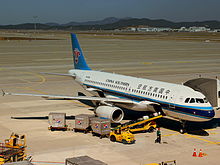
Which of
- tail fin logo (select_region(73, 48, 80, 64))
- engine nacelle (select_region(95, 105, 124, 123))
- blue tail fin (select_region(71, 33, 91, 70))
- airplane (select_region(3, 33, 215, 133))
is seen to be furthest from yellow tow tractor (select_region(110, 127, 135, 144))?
tail fin logo (select_region(73, 48, 80, 64))

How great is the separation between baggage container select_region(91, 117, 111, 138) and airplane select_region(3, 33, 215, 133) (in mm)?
2063

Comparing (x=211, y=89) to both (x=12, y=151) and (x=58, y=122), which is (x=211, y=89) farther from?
(x=12, y=151)

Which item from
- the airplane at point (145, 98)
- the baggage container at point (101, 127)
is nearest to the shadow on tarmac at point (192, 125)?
the airplane at point (145, 98)

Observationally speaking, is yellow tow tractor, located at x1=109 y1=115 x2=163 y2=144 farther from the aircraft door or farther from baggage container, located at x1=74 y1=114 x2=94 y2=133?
baggage container, located at x1=74 y1=114 x2=94 y2=133

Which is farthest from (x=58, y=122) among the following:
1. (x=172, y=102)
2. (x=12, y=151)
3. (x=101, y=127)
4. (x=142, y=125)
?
(x=172, y=102)

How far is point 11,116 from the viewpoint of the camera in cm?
3622

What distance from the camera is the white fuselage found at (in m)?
29.0

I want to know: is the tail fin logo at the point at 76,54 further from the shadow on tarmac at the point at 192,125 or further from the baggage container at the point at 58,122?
the baggage container at the point at 58,122

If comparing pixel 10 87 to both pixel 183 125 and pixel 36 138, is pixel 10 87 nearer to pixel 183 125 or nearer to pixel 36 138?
pixel 36 138

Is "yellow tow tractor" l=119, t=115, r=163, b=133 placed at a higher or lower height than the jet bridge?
lower

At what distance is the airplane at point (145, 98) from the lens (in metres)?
29.2


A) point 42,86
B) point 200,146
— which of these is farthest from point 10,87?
point 200,146

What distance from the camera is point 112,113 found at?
31609 millimetres

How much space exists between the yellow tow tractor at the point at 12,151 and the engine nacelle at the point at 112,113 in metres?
7.66
